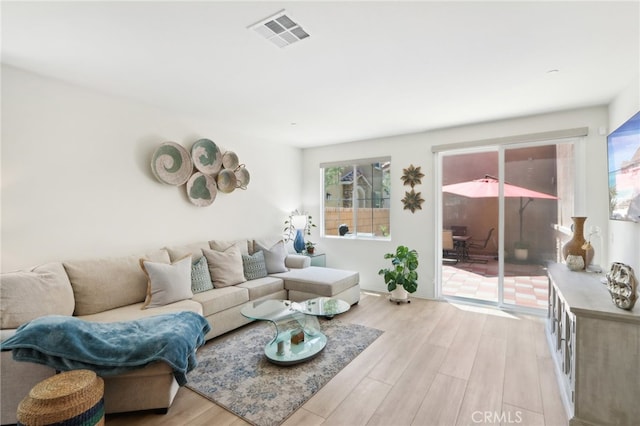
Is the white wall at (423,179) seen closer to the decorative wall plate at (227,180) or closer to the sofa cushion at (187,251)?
the decorative wall plate at (227,180)

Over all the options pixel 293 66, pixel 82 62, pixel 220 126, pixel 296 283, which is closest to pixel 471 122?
pixel 293 66

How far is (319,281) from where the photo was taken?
12.6 feet

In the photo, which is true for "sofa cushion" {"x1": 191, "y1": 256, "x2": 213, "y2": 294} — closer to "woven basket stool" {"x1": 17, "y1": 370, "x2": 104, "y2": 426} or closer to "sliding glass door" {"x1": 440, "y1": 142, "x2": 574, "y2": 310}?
"woven basket stool" {"x1": 17, "y1": 370, "x2": 104, "y2": 426}

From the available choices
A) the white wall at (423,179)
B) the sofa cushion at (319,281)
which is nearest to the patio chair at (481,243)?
the white wall at (423,179)

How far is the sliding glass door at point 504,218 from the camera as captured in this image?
3734 mm

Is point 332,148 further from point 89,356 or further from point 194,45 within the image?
point 89,356

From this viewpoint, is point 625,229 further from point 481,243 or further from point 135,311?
point 135,311

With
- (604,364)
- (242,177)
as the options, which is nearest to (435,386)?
(604,364)

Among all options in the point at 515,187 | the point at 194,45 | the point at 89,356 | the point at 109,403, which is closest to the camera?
the point at 89,356

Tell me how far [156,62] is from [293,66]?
1086mm

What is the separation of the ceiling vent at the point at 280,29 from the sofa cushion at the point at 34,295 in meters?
2.43

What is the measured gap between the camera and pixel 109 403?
1.93m

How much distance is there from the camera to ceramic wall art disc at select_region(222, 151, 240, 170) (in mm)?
4191

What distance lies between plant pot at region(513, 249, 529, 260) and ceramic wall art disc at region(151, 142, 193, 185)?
437 centimetres
